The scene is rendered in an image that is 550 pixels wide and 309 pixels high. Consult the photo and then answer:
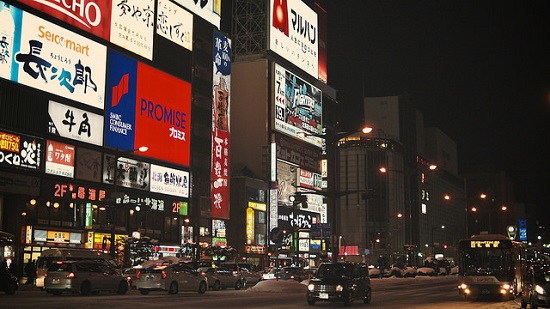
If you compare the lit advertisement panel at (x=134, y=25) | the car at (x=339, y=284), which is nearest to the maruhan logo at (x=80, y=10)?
the lit advertisement panel at (x=134, y=25)

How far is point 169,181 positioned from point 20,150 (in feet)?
72.3

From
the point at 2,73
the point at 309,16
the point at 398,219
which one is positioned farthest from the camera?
the point at 398,219

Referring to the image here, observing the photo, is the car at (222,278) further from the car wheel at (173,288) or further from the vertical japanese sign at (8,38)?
the vertical japanese sign at (8,38)

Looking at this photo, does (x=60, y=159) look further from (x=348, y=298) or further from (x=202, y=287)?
(x=348, y=298)

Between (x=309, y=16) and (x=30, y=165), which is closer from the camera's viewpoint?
(x=30, y=165)

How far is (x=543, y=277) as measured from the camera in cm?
2548

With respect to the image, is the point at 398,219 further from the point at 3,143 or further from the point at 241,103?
the point at 3,143

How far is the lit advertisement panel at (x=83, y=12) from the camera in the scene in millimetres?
61959

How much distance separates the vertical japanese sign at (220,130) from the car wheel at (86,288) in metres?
54.3

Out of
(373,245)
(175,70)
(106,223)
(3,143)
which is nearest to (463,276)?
(3,143)

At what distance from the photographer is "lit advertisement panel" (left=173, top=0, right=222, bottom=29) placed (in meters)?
84.1

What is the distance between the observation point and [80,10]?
6575 centimetres

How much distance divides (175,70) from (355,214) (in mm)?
85284

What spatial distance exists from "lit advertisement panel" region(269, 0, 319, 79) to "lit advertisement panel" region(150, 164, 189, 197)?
34106 mm
